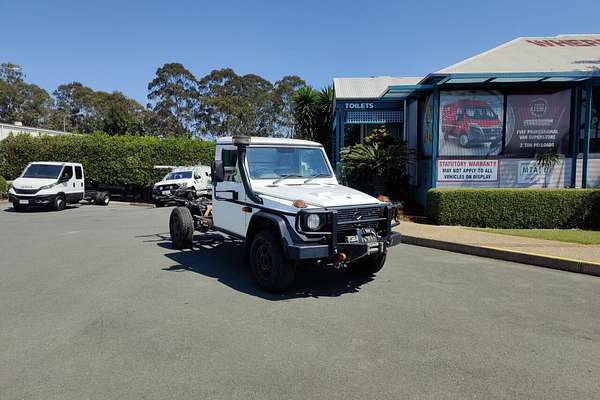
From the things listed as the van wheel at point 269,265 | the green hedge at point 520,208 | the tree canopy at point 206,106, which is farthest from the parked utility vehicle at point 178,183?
the tree canopy at point 206,106

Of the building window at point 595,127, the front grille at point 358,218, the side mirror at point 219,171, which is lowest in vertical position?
the front grille at point 358,218

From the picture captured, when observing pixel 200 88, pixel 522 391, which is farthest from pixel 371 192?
pixel 200 88

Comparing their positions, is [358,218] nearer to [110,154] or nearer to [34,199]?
[34,199]

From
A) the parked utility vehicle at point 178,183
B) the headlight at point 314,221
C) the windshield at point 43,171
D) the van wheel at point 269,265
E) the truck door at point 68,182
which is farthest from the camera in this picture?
the parked utility vehicle at point 178,183

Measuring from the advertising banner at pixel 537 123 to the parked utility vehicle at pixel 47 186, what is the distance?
16025mm

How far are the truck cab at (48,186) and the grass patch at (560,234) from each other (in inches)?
597

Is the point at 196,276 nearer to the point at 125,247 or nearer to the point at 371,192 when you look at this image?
the point at 125,247

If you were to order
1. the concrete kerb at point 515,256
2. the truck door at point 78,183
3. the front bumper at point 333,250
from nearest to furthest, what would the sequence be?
the front bumper at point 333,250, the concrete kerb at point 515,256, the truck door at point 78,183

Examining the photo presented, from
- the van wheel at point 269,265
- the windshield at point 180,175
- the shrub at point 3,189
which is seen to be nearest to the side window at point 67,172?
the windshield at point 180,175

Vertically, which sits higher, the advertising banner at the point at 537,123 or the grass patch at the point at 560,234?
the advertising banner at the point at 537,123

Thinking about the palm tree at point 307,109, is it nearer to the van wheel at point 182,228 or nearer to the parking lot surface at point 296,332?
the van wheel at point 182,228

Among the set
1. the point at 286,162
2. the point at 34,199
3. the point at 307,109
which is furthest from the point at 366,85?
the point at 286,162

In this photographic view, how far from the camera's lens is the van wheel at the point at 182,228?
28.0 ft

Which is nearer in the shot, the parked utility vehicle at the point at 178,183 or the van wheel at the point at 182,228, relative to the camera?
the van wheel at the point at 182,228
